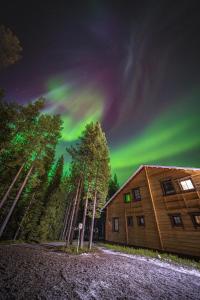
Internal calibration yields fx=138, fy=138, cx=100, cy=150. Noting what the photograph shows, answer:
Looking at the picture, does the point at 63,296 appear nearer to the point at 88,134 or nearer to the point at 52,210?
the point at 88,134

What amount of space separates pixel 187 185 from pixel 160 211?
174 inches

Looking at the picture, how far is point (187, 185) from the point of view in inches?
604

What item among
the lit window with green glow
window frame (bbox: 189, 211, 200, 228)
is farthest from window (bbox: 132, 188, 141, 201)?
window frame (bbox: 189, 211, 200, 228)

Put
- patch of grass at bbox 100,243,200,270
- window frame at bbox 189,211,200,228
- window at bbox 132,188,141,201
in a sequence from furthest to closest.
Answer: window at bbox 132,188,141,201 < window frame at bbox 189,211,200,228 < patch of grass at bbox 100,243,200,270

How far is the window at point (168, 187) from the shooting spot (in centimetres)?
1652

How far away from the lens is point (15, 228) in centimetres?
2080

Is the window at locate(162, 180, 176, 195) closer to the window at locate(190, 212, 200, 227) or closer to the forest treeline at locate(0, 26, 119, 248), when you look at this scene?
the window at locate(190, 212, 200, 227)

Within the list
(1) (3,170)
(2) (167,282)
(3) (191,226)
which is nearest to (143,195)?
(3) (191,226)

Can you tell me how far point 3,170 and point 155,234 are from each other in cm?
2073

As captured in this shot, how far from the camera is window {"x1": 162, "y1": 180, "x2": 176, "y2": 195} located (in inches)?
650

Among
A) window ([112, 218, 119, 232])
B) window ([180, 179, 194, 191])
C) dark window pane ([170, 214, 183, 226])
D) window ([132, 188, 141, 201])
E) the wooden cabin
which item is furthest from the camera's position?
window ([112, 218, 119, 232])

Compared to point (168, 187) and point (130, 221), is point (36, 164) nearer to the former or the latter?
point (130, 221)

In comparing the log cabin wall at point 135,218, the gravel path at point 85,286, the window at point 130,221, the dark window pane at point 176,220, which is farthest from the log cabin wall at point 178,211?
the gravel path at point 85,286

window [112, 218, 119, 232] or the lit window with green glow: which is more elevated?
the lit window with green glow
